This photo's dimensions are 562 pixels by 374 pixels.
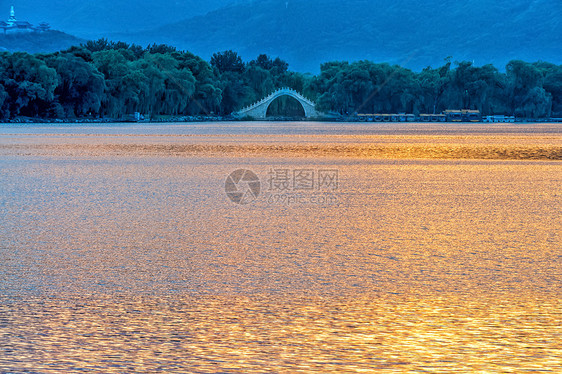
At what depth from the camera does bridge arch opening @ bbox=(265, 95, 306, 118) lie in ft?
572

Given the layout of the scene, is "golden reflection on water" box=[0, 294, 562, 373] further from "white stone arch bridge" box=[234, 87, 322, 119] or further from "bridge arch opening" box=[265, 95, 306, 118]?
"bridge arch opening" box=[265, 95, 306, 118]

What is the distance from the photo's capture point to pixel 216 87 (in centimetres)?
14850

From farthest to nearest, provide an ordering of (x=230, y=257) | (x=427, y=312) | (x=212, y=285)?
(x=230, y=257)
(x=212, y=285)
(x=427, y=312)

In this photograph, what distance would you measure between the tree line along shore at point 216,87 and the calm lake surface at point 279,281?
281ft

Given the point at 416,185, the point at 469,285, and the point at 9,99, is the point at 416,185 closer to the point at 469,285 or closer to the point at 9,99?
the point at 469,285

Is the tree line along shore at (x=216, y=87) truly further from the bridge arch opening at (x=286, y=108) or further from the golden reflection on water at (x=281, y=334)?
the golden reflection on water at (x=281, y=334)

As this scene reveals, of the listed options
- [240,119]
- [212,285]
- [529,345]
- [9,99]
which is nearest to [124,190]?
[212,285]

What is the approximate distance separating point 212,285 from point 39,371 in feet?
10.7

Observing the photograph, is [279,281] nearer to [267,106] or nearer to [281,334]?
[281,334]

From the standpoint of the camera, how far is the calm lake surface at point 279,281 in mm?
6637

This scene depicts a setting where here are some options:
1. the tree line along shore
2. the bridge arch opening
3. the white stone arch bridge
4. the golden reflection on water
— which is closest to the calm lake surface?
the golden reflection on water

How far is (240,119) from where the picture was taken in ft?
530

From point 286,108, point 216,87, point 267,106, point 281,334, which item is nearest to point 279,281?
point 281,334

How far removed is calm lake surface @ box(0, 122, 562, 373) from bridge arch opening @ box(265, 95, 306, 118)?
154 metres
